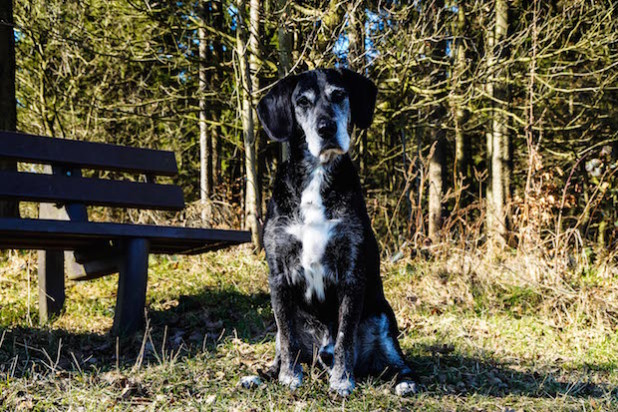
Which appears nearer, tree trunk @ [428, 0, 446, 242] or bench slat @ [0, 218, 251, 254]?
bench slat @ [0, 218, 251, 254]

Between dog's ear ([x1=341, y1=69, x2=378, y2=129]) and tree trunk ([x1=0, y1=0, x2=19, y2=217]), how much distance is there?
15.4 feet

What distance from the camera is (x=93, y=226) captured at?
4.46m

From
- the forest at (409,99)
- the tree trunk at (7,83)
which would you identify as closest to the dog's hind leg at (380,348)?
the forest at (409,99)

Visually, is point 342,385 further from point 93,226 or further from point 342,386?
point 93,226

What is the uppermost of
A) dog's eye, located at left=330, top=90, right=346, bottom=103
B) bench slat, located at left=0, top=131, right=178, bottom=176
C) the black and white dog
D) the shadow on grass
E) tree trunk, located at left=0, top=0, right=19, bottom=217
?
tree trunk, located at left=0, top=0, right=19, bottom=217

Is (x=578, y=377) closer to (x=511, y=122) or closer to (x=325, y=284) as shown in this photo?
(x=325, y=284)

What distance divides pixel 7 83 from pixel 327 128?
16.5 feet

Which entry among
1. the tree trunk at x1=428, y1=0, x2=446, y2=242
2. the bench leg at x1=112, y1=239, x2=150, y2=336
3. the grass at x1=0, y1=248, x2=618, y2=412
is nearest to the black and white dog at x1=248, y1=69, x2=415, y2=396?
the grass at x1=0, y1=248, x2=618, y2=412

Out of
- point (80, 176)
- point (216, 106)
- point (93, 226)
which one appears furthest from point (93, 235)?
point (216, 106)

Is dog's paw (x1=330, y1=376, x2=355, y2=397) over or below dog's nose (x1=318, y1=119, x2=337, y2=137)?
below

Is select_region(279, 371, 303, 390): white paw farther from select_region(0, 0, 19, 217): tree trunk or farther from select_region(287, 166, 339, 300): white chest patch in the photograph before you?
select_region(0, 0, 19, 217): tree trunk

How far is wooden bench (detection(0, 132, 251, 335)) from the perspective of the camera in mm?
4648

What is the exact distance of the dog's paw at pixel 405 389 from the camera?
10.9 ft

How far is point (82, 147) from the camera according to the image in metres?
5.23
